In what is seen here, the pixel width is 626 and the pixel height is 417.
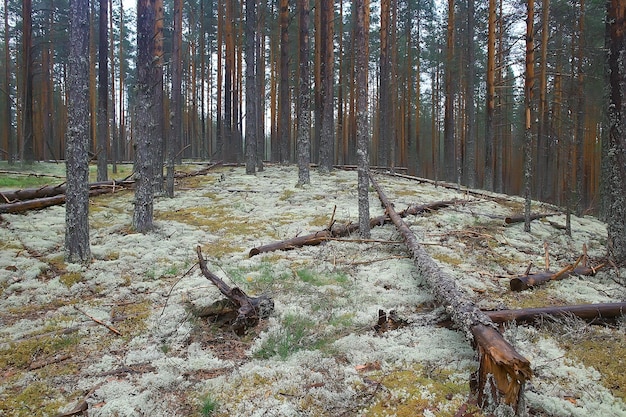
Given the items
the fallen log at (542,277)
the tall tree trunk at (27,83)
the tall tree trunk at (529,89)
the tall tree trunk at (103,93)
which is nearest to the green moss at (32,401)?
the fallen log at (542,277)

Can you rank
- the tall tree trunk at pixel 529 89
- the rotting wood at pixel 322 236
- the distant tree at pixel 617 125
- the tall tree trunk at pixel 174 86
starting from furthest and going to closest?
1. the tall tree trunk at pixel 174 86
2. the tall tree trunk at pixel 529 89
3. the rotting wood at pixel 322 236
4. the distant tree at pixel 617 125

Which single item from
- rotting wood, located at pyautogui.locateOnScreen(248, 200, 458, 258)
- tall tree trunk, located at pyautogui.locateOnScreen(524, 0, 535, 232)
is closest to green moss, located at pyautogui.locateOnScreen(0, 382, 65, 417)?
rotting wood, located at pyautogui.locateOnScreen(248, 200, 458, 258)

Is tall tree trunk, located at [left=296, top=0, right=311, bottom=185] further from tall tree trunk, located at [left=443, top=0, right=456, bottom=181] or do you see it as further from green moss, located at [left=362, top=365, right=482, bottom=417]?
green moss, located at [left=362, top=365, right=482, bottom=417]

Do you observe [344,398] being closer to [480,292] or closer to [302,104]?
[480,292]

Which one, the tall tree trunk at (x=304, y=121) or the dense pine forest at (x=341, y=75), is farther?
the tall tree trunk at (x=304, y=121)

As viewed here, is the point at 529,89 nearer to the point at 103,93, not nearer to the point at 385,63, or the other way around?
the point at 385,63

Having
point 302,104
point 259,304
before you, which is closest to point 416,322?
point 259,304

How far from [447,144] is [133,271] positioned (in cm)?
2068

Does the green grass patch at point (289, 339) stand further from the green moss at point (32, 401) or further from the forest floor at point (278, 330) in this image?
the green moss at point (32, 401)

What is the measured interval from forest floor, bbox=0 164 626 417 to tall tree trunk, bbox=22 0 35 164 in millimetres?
10331

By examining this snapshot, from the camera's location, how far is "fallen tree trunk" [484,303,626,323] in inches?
149

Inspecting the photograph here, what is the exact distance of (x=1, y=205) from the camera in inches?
302

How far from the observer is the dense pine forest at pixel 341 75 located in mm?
8336

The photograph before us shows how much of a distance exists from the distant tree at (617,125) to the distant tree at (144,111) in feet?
28.1
